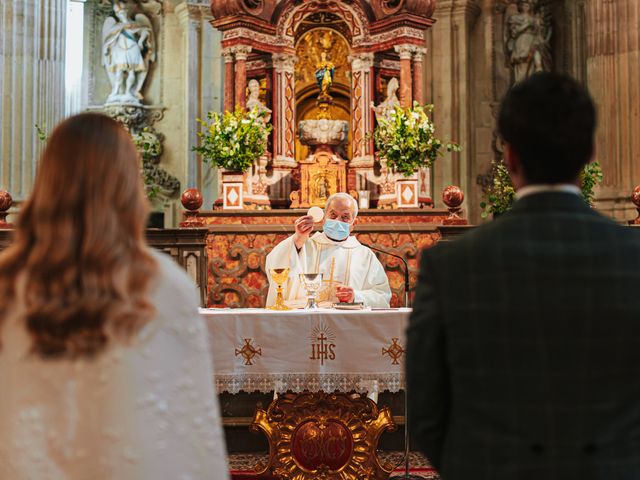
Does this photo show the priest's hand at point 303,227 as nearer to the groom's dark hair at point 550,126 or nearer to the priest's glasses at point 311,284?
the priest's glasses at point 311,284

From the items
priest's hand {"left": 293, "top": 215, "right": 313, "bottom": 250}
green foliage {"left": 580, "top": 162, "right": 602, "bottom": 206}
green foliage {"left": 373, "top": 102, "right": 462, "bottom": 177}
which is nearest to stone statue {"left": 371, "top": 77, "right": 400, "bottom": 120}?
green foliage {"left": 373, "top": 102, "right": 462, "bottom": 177}

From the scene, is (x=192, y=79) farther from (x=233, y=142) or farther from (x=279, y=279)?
(x=279, y=279)

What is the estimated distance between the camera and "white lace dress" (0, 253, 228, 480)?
2.06 meters

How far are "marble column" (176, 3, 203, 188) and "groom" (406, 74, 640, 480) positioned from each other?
13097mm

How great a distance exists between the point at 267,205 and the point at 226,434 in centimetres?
536

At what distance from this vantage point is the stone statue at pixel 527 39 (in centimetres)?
1458

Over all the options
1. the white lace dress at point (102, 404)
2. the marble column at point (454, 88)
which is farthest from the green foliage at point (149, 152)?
the white lace dress at point (102, 404)

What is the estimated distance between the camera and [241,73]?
11367 mm

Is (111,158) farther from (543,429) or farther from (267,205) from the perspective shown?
(267,205)

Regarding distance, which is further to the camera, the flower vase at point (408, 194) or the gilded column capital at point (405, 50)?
the gilded column capital at point (405, 50)

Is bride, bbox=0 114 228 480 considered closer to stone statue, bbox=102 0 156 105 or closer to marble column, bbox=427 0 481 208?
marble column, bbox=427 0 481 208

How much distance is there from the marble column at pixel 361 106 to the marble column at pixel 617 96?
3.22 m

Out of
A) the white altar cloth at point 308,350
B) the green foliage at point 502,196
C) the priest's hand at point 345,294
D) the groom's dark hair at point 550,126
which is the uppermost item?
the green foliage at point 502,196

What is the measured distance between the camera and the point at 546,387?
2008mm
